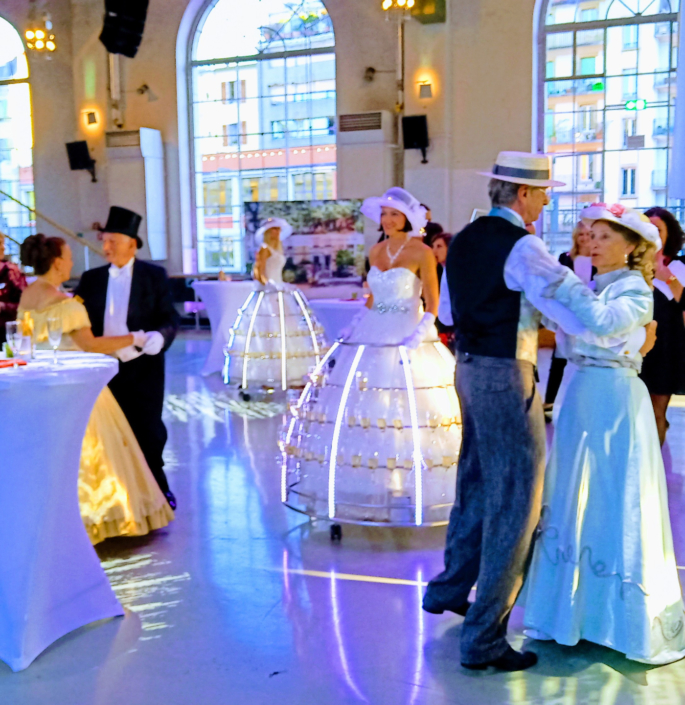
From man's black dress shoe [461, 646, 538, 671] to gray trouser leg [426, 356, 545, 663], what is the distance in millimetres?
20

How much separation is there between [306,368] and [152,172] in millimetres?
6944

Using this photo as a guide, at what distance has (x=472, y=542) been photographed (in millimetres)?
2980

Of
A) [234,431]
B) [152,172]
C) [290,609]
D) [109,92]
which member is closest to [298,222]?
[152,172]

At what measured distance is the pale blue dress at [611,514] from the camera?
8.89 ft

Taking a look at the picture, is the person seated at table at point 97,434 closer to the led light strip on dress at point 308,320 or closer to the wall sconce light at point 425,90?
the led light strip on dress at point 308,320

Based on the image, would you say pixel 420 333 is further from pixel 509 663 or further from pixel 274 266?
pixel 274 266

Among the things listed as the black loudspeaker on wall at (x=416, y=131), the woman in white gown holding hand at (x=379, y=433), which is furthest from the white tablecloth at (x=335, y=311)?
the black loudspeaker on wall at (x=416, y=131)

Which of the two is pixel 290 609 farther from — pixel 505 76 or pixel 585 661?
pixel 505 76

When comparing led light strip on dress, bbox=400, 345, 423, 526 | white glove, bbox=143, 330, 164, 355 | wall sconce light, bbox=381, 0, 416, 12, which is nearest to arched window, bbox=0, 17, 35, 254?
wall sconce light, bbox=381, 0, 416, 12

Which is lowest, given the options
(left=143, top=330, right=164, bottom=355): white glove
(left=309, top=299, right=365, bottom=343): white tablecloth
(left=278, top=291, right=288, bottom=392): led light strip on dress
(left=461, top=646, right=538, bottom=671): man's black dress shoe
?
(left=461, top=646, right=538, bottom=671): man's black dress shoe

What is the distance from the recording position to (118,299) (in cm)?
425

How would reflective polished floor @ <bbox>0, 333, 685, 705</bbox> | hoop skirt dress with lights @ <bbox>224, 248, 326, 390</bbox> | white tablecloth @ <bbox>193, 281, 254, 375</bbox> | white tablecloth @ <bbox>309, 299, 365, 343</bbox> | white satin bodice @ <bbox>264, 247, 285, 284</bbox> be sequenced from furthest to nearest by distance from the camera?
white tablecloth @ <bbox>193, 281, 254, 375</bbox> → white satin bodice @ <bbox>264, 247, 285, 284</bbox> → hoop skirt dress with lights @ <bbox>224, 248, 326, 390</bbox> → white tablecloth @ <bbox>309, 299, 365, 343</bbox> → reflective polished floor @ <bbox>0, 333, 685, 705</bbox>

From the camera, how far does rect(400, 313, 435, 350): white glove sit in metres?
4.24

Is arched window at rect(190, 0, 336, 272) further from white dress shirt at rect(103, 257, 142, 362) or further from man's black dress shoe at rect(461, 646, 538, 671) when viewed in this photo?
man's black dress shoe at rect(461, 646, 538, 671)
